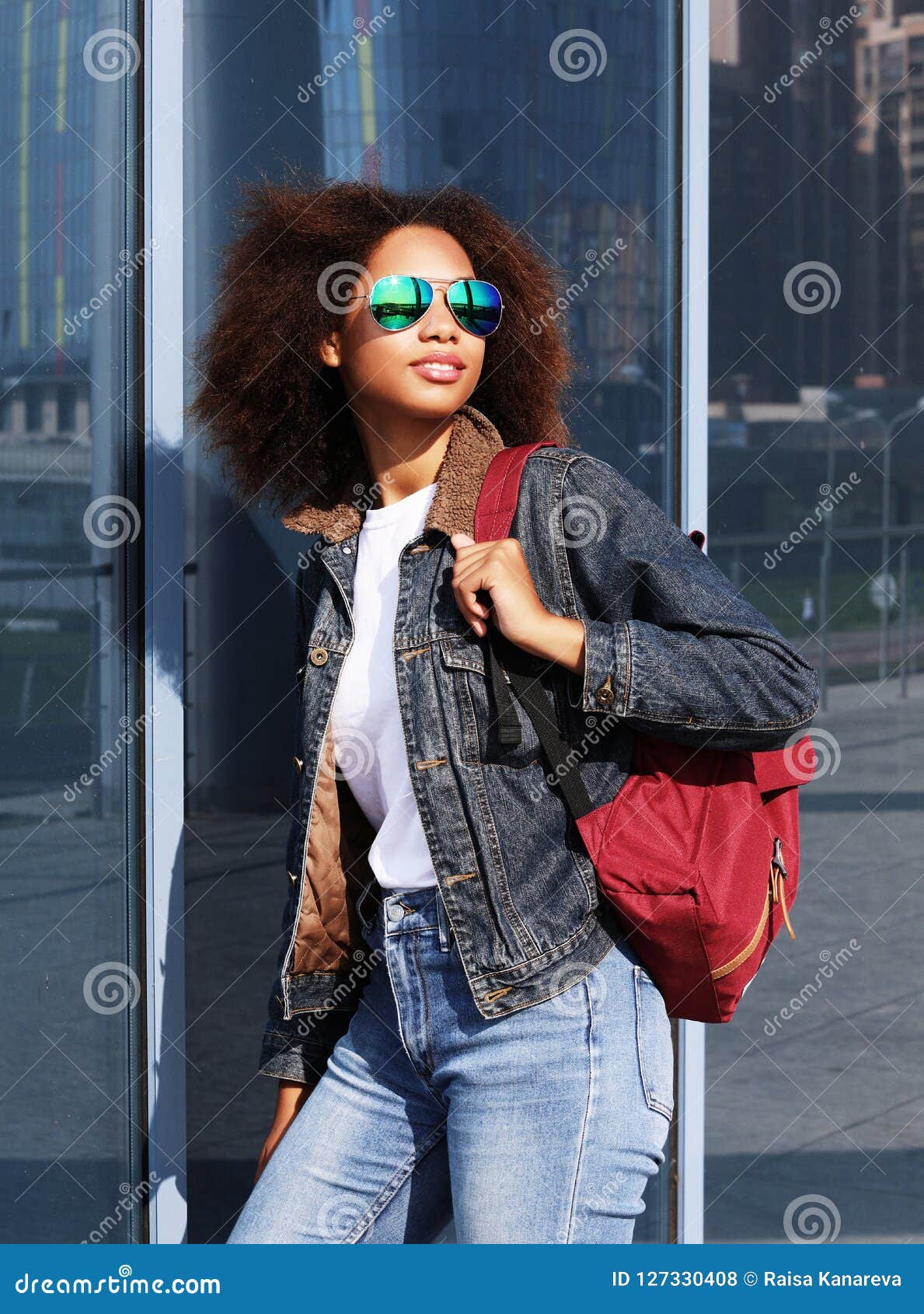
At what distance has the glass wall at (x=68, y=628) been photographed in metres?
2.42

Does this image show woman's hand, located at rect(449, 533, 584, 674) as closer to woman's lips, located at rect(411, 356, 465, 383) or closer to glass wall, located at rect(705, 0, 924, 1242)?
woman's lips, located at rect(411, 356, 465, 383)

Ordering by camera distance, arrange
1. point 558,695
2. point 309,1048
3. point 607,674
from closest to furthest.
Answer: point 607,674
point 558,695
point 309,1048

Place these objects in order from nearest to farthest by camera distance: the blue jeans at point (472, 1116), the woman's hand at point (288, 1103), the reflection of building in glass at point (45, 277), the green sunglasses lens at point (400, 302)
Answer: the blue jeans at point (472, 1116), the green sunglasses lens at point (400, 302), the woman's hand at point (288, 1103), the reflection of building in glass at point (45, 277)

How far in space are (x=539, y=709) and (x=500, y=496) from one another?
0.29 meters

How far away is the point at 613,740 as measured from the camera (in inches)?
73.2

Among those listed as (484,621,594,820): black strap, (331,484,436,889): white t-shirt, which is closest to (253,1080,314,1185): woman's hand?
(331,484,436,889): white t-shirt

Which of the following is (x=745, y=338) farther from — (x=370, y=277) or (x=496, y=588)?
(x=496, y=588)

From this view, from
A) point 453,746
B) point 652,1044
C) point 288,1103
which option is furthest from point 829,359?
point 288,1103

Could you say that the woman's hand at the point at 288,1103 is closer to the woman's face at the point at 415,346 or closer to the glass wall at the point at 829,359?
the woman's face at the point at 415,346

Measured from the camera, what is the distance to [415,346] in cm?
200

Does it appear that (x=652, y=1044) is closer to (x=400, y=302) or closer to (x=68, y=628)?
(x=400, y=302)

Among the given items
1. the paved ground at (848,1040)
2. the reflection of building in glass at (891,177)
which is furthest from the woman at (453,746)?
the paved ground at (848,1040)

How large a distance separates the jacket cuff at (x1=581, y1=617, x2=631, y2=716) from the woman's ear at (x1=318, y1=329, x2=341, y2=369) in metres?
0.67

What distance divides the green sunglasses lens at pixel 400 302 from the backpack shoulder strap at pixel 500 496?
23cm
